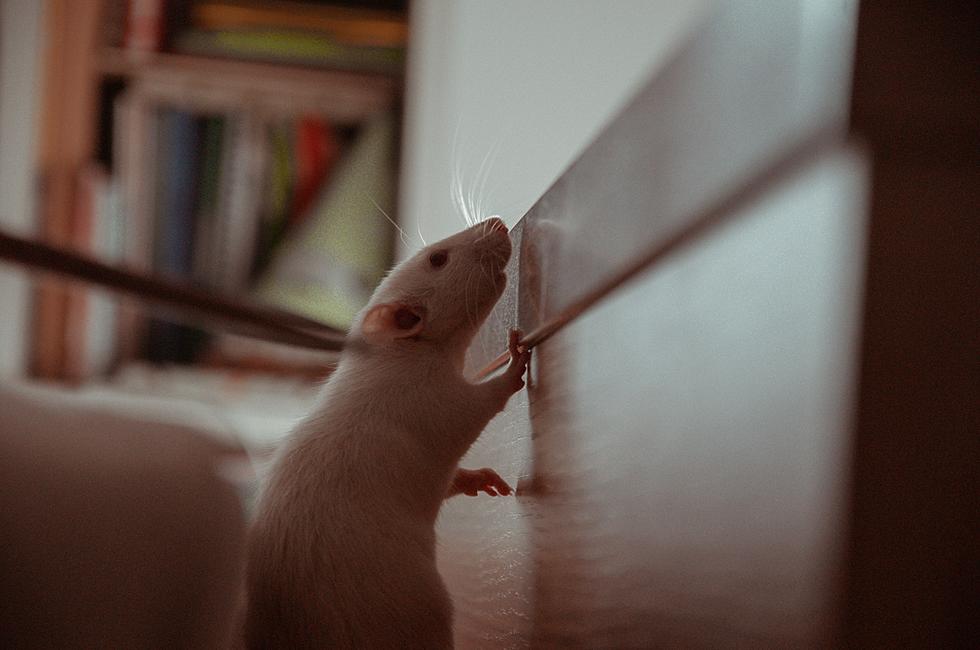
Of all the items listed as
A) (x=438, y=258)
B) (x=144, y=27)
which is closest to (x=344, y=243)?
(x=144, y=27)

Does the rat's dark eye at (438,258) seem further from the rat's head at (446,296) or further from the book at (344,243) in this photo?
the book at (344,243)

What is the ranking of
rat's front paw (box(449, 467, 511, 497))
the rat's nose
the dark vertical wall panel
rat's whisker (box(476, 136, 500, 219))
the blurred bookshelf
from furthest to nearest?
1. the blurred bookshelf
2. rat's whisker (box(476, 136, 500, 219))
3. the rat's nose
4. rat's front paw (box(449, 467, 511, 497))
5. the dark vertical wall panel

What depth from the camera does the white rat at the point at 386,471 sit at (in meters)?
0.78

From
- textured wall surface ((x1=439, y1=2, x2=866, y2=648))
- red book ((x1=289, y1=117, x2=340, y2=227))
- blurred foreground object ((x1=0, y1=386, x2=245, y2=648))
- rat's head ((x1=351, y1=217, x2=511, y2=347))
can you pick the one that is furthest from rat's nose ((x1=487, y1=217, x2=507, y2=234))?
red book ((x1=289, y1=117, x2=340, y2=227))

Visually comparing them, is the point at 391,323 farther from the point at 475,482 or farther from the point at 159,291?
the point at 159,291

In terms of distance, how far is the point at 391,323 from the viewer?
1047 mm

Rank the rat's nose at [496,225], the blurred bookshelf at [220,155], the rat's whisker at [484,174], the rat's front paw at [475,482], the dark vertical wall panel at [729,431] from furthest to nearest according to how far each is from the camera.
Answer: the blurred bookshelf at [220,155]
the rat's whisker at [484,174]
the rat's nose at [496,225]
the rat's front paw at [475,482]
the dark vertical wall panel at [729,431]

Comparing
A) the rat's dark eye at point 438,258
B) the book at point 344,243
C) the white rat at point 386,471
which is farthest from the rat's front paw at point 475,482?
the book at point 344,243

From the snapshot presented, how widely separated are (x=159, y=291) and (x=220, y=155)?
6.79 ft

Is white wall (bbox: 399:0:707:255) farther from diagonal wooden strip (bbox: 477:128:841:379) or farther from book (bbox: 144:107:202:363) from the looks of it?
book (bbox: 144:107:202:363)

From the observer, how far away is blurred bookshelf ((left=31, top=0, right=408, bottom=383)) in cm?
236

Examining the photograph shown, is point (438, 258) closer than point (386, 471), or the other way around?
point (386, 471)

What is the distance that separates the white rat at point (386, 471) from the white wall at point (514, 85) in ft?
0.40

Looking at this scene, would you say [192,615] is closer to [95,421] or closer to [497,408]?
[95,421]
